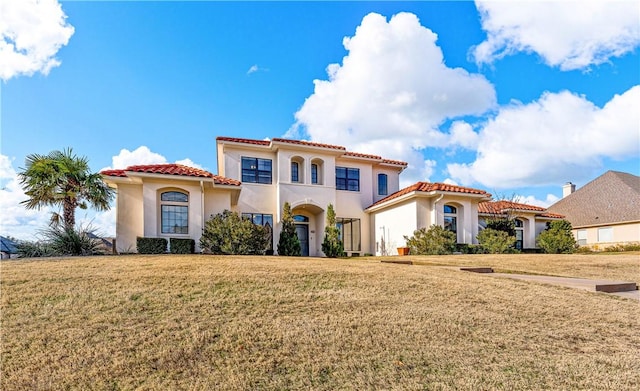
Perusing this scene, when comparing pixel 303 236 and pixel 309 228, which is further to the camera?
pixel 309 228

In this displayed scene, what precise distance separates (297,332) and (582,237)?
35158 millimetres

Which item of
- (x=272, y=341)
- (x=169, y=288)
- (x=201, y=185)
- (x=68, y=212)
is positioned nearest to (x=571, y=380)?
(x=272, y=341)

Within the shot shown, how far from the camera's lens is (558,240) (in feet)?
78.0

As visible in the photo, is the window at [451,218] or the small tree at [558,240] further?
the small tree at [558,240]

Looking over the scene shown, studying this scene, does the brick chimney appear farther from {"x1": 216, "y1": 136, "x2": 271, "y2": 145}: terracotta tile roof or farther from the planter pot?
{"x1": 216, "y1": 136, "x2": 271, "y2": 145}: terracotta tile roof

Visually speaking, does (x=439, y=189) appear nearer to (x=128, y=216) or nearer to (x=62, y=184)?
(x=128, y=216)

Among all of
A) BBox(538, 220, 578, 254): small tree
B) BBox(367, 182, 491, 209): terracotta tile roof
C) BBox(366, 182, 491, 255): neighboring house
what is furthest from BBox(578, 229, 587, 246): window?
BBox(367, 182, 491, 209): terracotta tile roof

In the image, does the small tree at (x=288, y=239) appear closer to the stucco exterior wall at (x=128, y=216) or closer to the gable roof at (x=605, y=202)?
the stucco exterior wall at (x=128, y=216)

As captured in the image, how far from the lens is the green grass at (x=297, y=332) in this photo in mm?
4582

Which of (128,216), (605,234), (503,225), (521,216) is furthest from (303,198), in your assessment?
(605,234)

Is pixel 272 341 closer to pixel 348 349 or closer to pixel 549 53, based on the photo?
pixel 348 349

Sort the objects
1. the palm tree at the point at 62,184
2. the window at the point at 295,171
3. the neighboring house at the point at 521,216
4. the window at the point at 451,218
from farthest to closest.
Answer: the neighboring house at the point at 521,216 < the window at the point at 295,171 < the window at the point at 451,218 < the palm tree at the point at 62,184

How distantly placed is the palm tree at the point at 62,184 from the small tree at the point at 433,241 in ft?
49.8

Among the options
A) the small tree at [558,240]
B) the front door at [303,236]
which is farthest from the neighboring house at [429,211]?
the small tree at [558,240]
